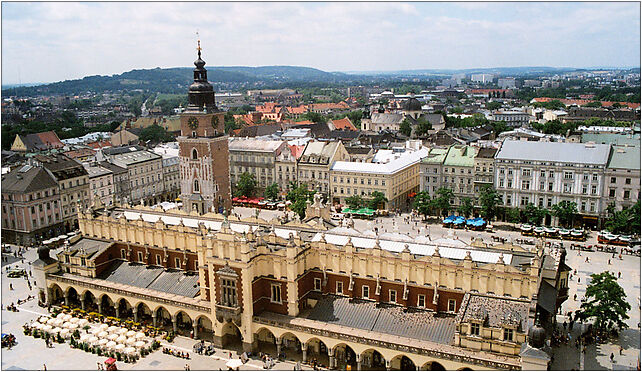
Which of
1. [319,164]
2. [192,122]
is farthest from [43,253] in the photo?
[319,164]

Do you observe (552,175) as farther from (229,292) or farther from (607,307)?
(229,292)

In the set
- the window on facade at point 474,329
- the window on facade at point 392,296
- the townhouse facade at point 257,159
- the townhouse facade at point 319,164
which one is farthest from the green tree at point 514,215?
the window on facade at point 474,329

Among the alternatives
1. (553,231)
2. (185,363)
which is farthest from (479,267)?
(553,231)

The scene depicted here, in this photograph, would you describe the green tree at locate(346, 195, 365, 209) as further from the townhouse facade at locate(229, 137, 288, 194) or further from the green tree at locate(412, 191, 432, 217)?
the townhouse facade at locate(229, 137, 288, 194)

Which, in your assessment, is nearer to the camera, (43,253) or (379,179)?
(43,253)

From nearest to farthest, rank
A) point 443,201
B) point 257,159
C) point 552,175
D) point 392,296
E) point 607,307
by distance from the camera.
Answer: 1. point 392,296
2. point 607,307
3. point 552,175
4. point 443,201
5. point 257,159

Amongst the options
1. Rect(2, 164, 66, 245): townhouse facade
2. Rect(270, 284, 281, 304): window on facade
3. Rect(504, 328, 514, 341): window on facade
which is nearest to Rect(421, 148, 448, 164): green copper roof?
Rect(270, 284, 281, 304): window on facade

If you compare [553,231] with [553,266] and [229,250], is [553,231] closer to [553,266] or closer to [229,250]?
[553,266]
